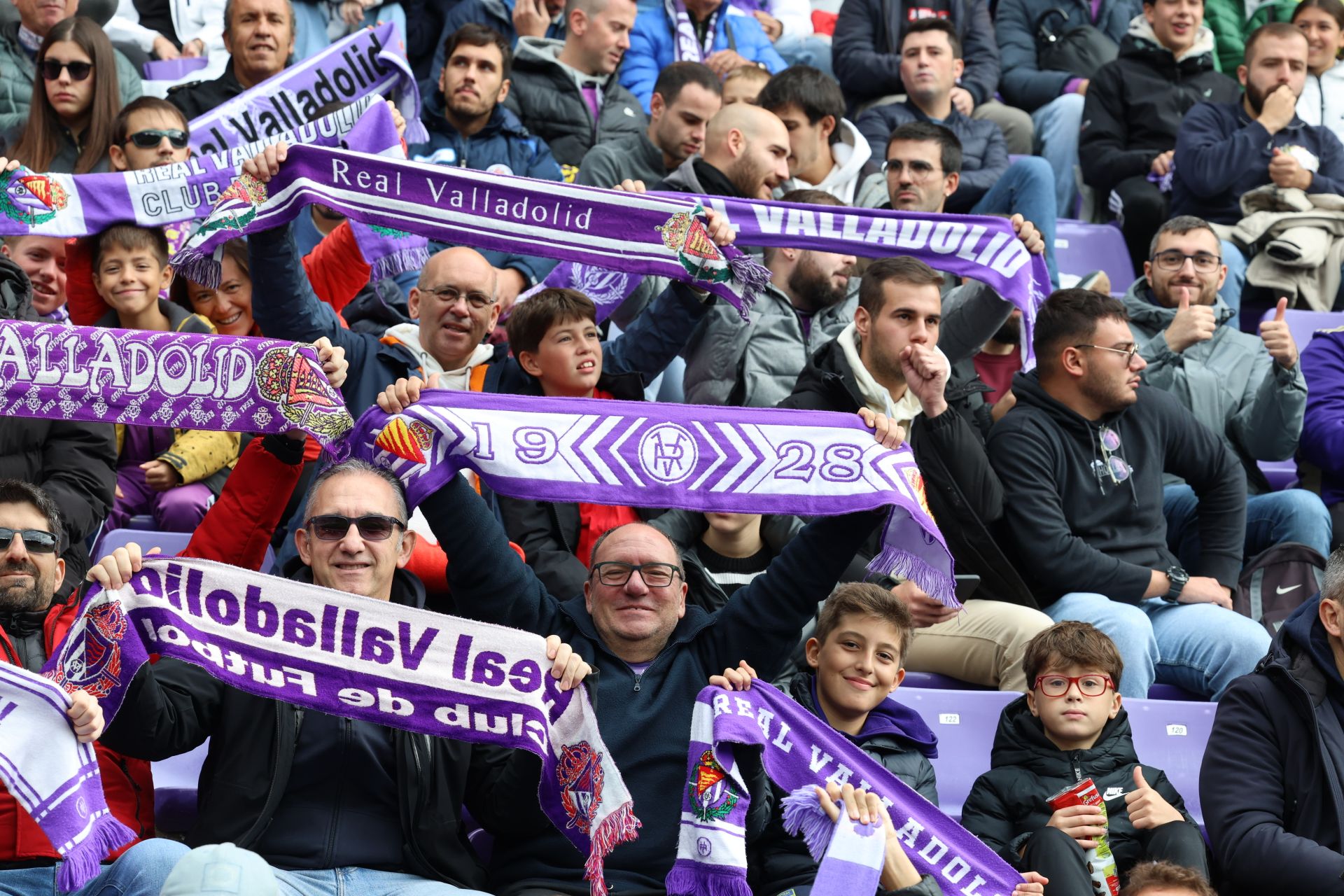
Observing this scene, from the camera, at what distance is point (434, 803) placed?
176 inches

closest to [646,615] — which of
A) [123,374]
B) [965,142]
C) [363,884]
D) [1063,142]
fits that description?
[363,884]

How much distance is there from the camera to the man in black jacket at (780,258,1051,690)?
5.75 m

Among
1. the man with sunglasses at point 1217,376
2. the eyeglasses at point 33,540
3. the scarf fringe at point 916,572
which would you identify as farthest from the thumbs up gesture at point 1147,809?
the eyeglasses at point 33,540

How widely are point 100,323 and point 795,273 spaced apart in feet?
8.43

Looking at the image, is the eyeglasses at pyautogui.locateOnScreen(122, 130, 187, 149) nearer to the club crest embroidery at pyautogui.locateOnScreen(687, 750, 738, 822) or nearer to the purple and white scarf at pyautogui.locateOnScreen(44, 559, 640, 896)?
the purple and white scarf at pyautogui.locateOnScreen(44, 559, 640, 896)

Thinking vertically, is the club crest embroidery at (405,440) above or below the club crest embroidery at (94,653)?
above

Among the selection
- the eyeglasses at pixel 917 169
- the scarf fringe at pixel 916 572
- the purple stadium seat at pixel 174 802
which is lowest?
the purple stadium seat at pixel 174 802

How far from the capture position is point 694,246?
18.5ft

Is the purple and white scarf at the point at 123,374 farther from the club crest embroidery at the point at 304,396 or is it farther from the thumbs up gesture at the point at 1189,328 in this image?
the thumbs up gesture at the point at 1189,328

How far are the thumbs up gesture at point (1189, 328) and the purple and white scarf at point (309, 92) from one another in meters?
3.18

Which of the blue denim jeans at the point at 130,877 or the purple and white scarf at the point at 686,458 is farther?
the purple and white scarf at the point at 686,458

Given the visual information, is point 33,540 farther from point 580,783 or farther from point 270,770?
point 580,783

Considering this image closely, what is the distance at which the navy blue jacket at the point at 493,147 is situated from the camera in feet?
26.6

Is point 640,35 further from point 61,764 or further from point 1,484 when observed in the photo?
point 61,764
